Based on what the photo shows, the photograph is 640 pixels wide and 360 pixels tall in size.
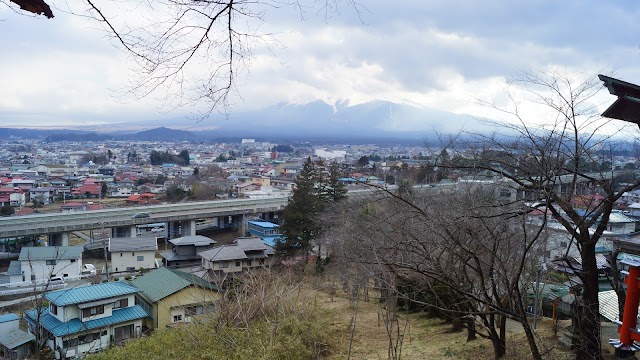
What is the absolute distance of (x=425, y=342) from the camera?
25.7 ft

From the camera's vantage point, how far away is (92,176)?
5241cm

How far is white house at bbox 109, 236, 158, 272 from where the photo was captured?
2020 cm

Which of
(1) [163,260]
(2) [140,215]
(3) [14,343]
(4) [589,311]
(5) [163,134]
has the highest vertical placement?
(5) [163,134]

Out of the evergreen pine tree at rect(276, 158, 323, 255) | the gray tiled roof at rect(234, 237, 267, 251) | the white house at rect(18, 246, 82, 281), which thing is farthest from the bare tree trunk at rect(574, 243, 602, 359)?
the white house at rect(18, 246, 82, 281)

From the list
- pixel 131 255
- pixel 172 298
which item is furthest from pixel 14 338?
pixel 131 255

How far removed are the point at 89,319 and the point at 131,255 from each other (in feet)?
30.5

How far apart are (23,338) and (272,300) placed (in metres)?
7.53

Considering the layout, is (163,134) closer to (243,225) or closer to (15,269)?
(243,225)

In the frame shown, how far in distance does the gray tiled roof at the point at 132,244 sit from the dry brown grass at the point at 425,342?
40.1 ft

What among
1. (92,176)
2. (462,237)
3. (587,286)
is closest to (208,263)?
(462,237)

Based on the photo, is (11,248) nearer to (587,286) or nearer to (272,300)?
(272,300)

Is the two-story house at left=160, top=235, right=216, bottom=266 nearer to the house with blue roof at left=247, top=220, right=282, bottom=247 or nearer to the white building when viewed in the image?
the house with blue roof at left=247, top=220, right=282, bottom=247

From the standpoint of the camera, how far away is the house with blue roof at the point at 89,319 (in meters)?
10.9

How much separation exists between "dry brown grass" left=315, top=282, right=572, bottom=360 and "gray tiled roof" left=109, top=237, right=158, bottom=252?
12.2m
